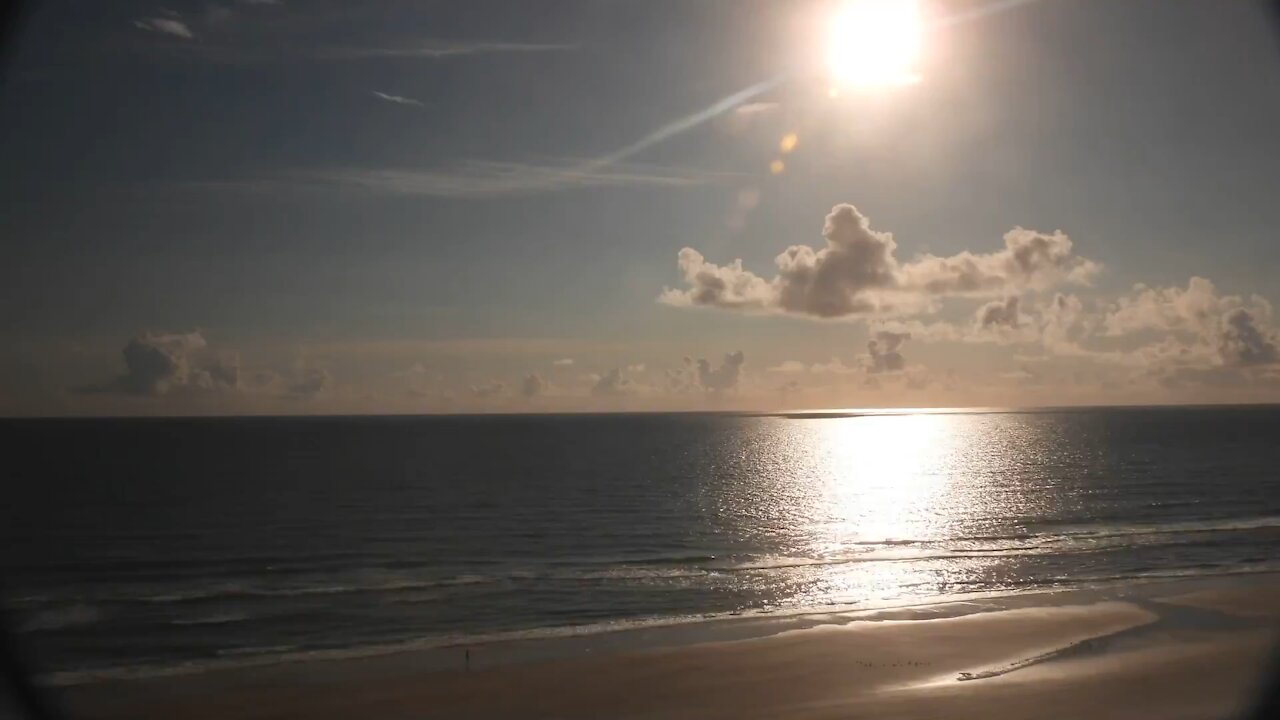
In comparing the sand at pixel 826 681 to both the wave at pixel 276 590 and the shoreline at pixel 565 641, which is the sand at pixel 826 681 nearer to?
the shoreline at pixel 565 641

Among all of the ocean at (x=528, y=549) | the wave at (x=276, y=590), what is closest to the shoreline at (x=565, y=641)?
the ocean at (x=528, y=549)

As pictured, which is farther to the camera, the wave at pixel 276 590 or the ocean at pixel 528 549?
the wave at pixel 276 590

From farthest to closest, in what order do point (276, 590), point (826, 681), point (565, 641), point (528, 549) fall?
point (528, 549), point (276, 590), point (565, 641), point (826, 681)

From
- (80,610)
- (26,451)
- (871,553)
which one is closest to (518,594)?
(80,610)

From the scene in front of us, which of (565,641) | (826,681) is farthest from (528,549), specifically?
(826,681)

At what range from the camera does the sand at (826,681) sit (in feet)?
50.1

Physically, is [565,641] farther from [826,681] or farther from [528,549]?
[528,549]

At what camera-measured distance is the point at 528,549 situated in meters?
35.4

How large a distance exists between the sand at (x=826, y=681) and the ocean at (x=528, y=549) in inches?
97.9

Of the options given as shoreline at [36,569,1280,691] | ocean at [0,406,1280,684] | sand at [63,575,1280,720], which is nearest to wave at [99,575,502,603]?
ocean at [0,406,1280,684]

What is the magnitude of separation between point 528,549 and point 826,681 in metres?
19.9

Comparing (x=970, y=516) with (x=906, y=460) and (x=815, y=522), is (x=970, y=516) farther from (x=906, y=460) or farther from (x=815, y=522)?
(x=906, y=460)

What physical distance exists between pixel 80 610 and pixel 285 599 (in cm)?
507

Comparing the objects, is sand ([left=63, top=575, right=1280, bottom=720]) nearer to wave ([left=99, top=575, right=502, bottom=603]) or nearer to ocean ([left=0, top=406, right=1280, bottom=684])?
ocean ([left=0, top=406, right=1280, bottom=684])
